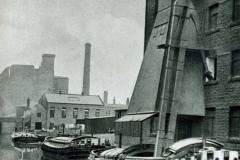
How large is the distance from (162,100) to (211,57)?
374 cm

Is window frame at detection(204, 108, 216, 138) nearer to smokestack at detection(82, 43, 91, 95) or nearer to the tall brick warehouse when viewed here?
smokestack at detection(82, 43, 91, 95)

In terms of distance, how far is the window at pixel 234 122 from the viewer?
1852 centimetres

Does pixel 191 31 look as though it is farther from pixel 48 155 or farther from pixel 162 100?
pixel 48 155

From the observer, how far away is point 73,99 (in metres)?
72.8

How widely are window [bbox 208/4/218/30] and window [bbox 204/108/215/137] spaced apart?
4534 millimetres

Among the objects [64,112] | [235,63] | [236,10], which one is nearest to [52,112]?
[64,112]

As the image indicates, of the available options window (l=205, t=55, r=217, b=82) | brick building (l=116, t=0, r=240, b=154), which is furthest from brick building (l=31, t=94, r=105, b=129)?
window (l=205, t=55, r=217, b=82)

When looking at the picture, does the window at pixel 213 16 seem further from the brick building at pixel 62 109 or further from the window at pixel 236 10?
the brick building at pixel 62 109

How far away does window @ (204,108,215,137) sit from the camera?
67.2 feet

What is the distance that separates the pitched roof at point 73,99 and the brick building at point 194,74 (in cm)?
4948

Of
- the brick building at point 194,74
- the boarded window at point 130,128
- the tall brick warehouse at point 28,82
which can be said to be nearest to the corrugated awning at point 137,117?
the brick building at point 194,74

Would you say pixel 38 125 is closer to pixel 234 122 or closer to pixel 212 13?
pixel 212 13

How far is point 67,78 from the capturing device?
92.0m

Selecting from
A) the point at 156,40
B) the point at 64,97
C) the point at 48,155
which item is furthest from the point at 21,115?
the point at 156,40
